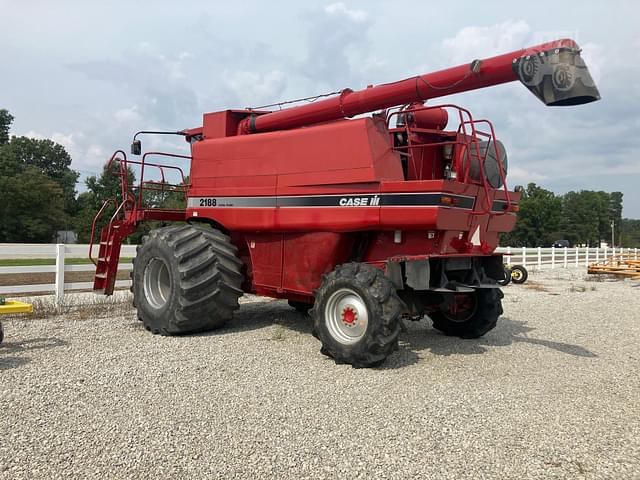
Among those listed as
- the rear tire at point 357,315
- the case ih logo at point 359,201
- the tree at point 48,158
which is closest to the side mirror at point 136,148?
the case ih logo at point 359,201

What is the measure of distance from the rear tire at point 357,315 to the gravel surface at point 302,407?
215 mm

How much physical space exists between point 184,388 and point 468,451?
2603mm

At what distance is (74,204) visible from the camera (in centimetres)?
7262

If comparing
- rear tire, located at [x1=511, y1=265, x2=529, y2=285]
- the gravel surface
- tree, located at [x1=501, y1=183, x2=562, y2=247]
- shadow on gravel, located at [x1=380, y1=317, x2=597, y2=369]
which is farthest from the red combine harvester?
tree, located at [x1=501, y1=183, x2=562, y2=247]

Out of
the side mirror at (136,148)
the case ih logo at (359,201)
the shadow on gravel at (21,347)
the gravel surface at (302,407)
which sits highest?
the side mirror at (136,148)

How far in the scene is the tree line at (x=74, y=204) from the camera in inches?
2066

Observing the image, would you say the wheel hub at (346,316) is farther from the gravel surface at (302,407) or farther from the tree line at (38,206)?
the tree line at (38,206)

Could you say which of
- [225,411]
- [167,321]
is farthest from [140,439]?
[167,321]

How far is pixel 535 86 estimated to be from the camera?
17.3 feet

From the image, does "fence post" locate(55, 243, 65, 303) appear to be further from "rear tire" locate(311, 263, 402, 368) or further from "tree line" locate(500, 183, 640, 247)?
"tree line" locate(500, 183, 640, 247)

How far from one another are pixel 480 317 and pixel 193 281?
401 centimetres

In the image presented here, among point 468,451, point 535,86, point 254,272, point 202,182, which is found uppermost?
point 535,86

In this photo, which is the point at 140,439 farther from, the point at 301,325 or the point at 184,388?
the point at 301,325

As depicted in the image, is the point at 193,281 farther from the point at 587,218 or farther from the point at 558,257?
the point at 587,218
